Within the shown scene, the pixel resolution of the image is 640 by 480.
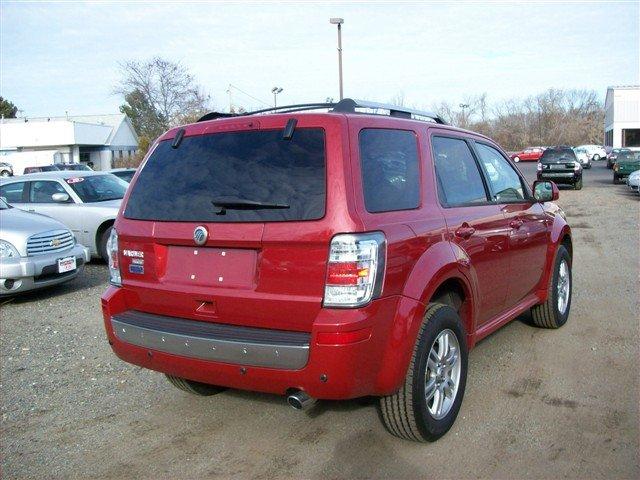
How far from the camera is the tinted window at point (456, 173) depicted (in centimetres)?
413

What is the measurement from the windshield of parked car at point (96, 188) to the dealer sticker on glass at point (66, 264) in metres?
2.67

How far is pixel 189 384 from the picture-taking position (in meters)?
4.48

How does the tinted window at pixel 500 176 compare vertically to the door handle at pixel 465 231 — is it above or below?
above

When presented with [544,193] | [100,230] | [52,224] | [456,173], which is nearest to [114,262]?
[456,173]

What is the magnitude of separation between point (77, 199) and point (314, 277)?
28.4 ft

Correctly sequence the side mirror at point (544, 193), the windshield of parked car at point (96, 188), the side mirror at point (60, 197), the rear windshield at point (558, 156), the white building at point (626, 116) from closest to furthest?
the side mirror at point (544, 193) < the side mirror at point (60, 197) < the windshield of parked car at point (96, 188) < the rear windshield at point (558, 156) < the white building at point (626, 116)

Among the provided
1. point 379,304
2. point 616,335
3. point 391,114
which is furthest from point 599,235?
point 379,304

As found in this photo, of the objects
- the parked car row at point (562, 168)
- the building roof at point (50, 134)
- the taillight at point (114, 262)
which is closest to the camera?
the taillight at point (114, 262)

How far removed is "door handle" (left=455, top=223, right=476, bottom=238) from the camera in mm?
4016

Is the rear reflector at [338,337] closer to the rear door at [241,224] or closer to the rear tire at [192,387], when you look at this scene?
the rear door at [241,224]

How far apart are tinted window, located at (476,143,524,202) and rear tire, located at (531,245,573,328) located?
905mm

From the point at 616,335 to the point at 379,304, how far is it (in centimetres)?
348

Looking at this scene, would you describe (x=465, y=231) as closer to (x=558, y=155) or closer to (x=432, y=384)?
(x=432, y=384)

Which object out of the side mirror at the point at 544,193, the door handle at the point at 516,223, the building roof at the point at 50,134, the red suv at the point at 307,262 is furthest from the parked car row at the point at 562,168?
the building roof at the point at 50,134
